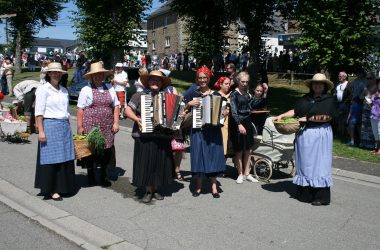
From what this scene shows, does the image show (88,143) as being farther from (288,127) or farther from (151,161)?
(288,127)

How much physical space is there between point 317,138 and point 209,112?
1623mm

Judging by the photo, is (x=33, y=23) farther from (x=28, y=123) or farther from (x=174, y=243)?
(x=174, y=243)

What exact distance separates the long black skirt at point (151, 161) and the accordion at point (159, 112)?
0.88 ft

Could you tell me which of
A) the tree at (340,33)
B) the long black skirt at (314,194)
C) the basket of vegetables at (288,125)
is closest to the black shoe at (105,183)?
the basket of vegetables at (288,125)

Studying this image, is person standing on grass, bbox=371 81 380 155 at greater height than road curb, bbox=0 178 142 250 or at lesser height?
greater

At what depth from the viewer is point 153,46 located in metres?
63.9

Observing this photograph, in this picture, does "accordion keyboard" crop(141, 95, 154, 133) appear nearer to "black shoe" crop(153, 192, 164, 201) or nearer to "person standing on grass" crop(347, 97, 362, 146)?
"black shoe" crop(153, 192, 164, 201)

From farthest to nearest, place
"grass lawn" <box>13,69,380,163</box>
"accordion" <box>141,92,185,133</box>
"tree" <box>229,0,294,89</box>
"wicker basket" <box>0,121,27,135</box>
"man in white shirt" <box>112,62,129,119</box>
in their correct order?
"tree" <box>229,0,294,89</box>
"man in white shirt" <box>112,62,129,119</box>
"wicker basket" <box>0,121,27,135</box>
"grass lawn" <box>13,69,380,163</box>
"accordion" <box>141,92,185,133</box>

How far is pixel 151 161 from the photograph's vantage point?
6309 mm

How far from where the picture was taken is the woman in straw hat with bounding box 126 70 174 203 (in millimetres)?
6270

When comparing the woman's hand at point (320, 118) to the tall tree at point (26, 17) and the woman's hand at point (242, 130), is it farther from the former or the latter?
the tall tree at point (26, 17)

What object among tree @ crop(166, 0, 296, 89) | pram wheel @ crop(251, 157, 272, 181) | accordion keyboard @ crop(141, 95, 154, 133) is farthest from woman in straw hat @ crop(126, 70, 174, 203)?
tree @ crop(166, 0, 296, 89)

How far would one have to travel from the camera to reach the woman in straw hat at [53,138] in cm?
621

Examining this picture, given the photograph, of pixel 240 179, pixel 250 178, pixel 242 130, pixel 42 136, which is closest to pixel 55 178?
pixel 42 136
